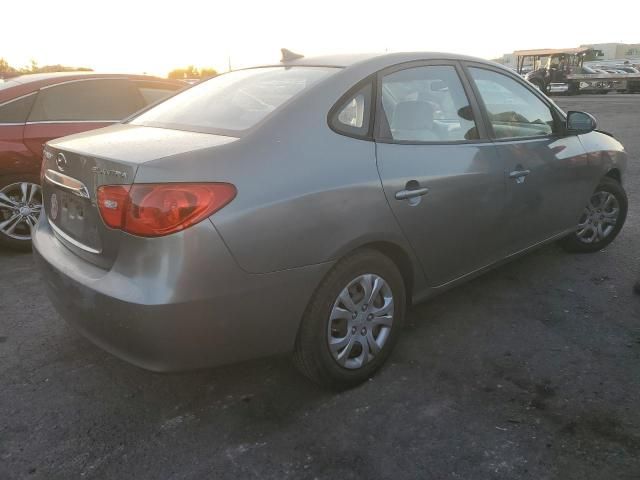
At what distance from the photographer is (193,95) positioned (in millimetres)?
3094

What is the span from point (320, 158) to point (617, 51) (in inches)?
3346

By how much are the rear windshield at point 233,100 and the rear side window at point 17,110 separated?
2.12 m

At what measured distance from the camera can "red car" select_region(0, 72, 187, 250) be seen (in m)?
4.54

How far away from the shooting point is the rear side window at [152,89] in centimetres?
531

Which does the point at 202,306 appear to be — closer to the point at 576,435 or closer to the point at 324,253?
the point at 324,253

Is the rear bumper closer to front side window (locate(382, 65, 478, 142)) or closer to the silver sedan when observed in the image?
the silver sedan

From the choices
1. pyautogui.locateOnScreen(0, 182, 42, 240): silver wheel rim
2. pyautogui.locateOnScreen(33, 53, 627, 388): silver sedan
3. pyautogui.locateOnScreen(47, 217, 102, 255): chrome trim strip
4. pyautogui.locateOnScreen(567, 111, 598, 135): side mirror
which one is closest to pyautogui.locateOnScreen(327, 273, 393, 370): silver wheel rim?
pyautogui.locateOnScreen(33, 53, 627, 388): silver sedan

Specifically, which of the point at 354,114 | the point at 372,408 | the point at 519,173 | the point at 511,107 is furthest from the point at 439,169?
the point at 372,408

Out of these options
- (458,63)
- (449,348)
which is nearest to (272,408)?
(449,348)

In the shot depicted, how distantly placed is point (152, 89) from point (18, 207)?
1679mm

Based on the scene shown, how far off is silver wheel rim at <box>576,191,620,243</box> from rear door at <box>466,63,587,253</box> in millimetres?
435

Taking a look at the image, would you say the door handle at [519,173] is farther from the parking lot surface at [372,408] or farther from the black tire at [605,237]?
the black tire at [605,237]

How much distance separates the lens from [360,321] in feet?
8.61

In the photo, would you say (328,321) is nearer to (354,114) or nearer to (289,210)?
(289,210)
